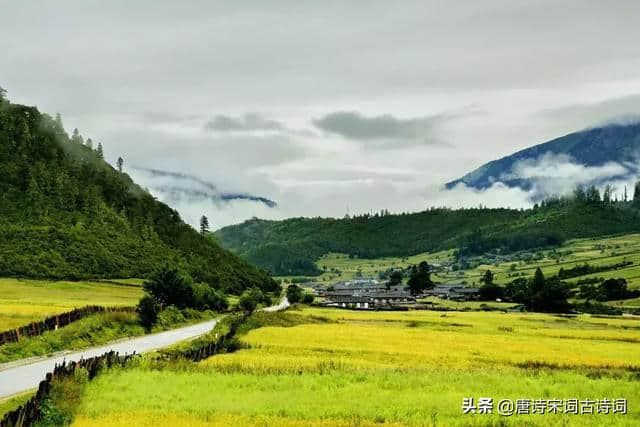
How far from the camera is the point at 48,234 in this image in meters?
177

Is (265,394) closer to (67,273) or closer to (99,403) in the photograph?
(99,403)

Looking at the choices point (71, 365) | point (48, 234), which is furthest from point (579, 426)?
point (48, 234)

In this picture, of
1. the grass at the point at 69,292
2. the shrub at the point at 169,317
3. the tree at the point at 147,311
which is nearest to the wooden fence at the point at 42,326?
the tree at the point at 147,311

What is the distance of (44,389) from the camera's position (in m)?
29.2

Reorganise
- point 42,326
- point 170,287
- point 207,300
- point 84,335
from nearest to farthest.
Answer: point 42,326, point 84,335, point 170,287, point 207,300

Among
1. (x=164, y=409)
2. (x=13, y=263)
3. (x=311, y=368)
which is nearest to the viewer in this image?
(x=164, y=409)

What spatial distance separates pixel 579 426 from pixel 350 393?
11.2 meters

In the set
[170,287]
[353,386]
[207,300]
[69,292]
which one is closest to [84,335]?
[353,386]

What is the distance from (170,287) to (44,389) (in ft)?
250

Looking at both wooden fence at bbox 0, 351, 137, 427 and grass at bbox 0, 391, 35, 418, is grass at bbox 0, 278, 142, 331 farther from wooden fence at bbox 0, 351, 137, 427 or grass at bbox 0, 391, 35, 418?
grass at bbox 0, 391, 35, 418

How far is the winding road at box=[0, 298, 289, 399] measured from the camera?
37469mm

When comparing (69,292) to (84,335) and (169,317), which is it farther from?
(84,335)

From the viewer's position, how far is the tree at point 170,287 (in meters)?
103

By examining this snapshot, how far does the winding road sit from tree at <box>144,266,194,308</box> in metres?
20.5
